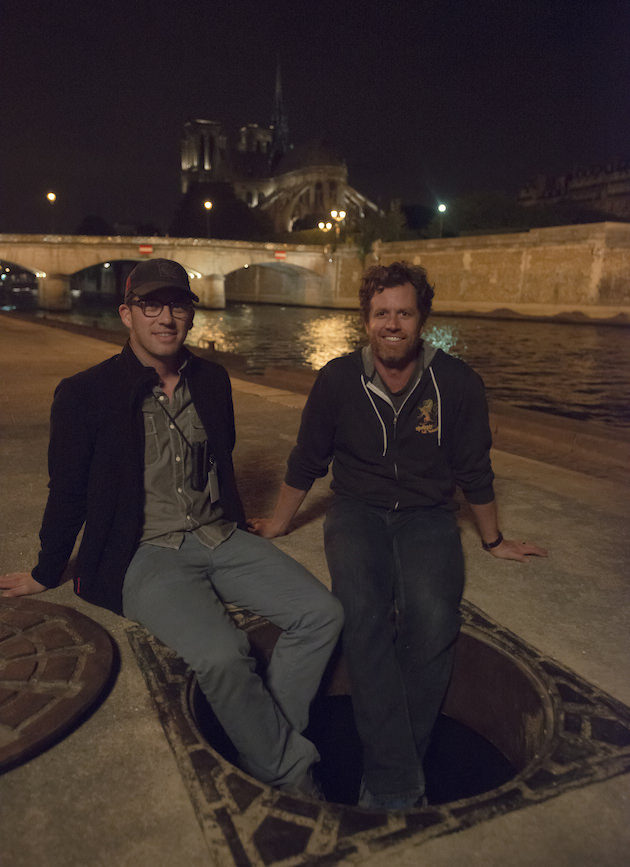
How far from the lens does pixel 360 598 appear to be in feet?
8.22

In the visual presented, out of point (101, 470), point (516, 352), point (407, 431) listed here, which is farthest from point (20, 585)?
point (516, 352)

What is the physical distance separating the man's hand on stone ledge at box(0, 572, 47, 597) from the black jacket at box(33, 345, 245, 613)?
0.36 metres

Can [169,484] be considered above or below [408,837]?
above

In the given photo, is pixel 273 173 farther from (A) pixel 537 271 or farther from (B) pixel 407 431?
(B) pixel 407 431

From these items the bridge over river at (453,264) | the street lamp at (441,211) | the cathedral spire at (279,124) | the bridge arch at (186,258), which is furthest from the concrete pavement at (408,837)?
the cathedral spire at (279,124)

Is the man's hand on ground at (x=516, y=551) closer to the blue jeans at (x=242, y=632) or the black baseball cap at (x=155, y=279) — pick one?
the blue jeans at (x=242, y=632)

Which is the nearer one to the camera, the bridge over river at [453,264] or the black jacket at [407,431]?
the black jacket at [407,431]

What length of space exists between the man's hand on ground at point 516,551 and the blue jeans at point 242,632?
1.31 m

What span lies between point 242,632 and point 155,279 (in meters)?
1.37

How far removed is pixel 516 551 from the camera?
138 inches

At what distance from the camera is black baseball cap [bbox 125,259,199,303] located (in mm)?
2539

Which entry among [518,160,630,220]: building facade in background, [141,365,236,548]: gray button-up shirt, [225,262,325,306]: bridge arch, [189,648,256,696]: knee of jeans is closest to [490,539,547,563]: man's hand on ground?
[141,365,236,548]: gray button-up shirt

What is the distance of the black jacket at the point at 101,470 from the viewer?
8.28ft

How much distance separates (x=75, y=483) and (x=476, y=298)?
168 feet
